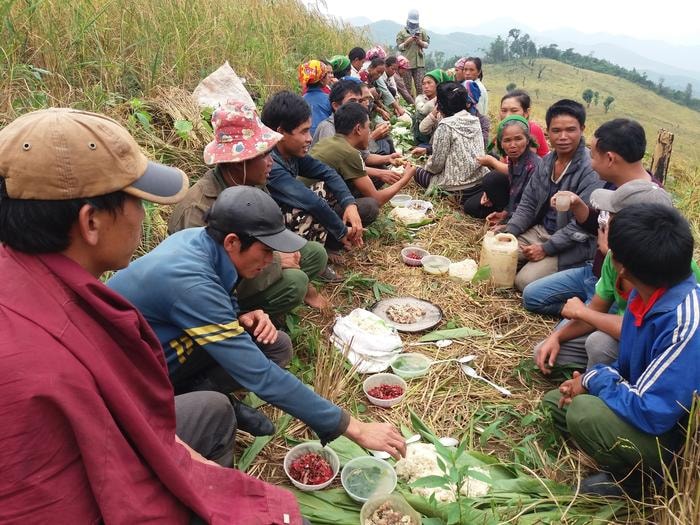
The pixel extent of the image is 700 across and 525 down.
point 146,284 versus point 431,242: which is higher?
point 146,284

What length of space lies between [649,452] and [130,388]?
6.96ft

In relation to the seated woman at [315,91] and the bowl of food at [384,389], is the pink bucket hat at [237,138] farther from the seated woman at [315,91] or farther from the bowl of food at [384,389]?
the seated woman at [315,91]

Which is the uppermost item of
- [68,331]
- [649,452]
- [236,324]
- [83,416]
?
[68,331]

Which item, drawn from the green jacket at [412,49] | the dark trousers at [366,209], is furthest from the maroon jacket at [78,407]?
the green jacket at [412,49]

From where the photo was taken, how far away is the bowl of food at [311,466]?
2.22m

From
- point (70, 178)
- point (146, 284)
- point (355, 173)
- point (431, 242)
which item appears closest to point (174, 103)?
point (355, 173)

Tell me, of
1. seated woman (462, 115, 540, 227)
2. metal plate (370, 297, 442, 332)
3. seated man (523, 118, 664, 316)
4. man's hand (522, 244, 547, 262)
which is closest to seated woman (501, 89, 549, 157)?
seated woman (462, 115, 540, 227)

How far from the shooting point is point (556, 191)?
410cm

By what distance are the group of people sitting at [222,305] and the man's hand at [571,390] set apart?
11 mm

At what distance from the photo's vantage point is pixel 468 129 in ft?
17.5

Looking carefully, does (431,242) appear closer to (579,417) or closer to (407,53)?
(579,417)

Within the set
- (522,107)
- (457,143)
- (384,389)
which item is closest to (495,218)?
(457,143)

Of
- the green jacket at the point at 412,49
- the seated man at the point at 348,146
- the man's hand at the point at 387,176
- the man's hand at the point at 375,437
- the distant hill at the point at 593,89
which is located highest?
the distant hill at the point at 593,89

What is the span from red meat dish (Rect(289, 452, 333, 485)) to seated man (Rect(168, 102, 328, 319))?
1.10 metres
